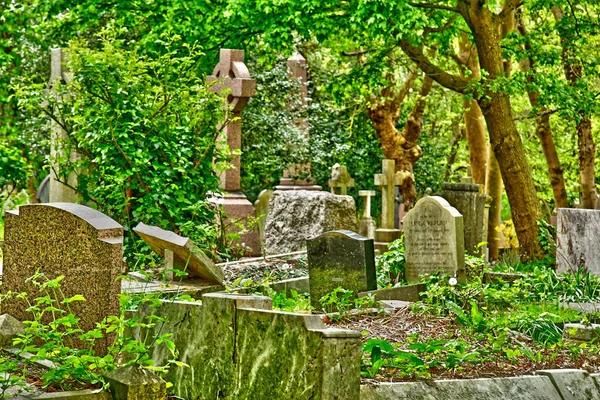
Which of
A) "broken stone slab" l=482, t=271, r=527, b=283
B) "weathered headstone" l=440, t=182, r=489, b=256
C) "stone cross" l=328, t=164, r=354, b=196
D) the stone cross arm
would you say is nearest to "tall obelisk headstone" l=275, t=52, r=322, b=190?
"stone cross" l=328, t=164, r=354, b=196

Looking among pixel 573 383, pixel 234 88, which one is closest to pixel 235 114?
pixel 234 88

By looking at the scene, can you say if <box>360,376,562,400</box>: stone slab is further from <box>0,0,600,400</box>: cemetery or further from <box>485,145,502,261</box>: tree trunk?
<box>485,145,502,261</box>: tree trunk

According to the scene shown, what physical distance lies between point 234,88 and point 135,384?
999cm

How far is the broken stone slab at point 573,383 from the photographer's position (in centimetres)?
681

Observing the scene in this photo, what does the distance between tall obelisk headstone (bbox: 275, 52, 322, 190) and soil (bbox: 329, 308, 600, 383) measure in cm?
1151

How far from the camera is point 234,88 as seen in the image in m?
15.7

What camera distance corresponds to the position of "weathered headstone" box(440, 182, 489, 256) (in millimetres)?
15352

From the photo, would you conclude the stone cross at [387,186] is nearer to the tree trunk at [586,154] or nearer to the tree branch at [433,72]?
the tree branch at [433,72]

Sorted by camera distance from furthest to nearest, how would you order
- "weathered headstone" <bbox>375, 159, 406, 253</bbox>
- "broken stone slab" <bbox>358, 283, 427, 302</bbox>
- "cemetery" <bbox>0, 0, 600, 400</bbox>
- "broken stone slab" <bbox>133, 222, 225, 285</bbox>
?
"weathered headstone" <bbox>375, 159, 406, 253</bbox>, "broken stone slab" <bbox>358, 283, 427, 302</bbox>, "broken stone slab" <bbox>133, 222, 225, 285</bbox>, "cemetery" <bbox>0, 0, 600, 400</bbox>

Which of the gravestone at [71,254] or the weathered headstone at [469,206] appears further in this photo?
the weathered headstone at [469,206]

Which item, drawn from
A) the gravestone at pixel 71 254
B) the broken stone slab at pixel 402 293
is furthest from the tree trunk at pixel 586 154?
the gravestone at pixel 71 254

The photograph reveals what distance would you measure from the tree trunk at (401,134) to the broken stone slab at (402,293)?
43.4 ft

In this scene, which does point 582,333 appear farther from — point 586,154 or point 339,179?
point 339,179

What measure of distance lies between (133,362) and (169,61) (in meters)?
7.19
